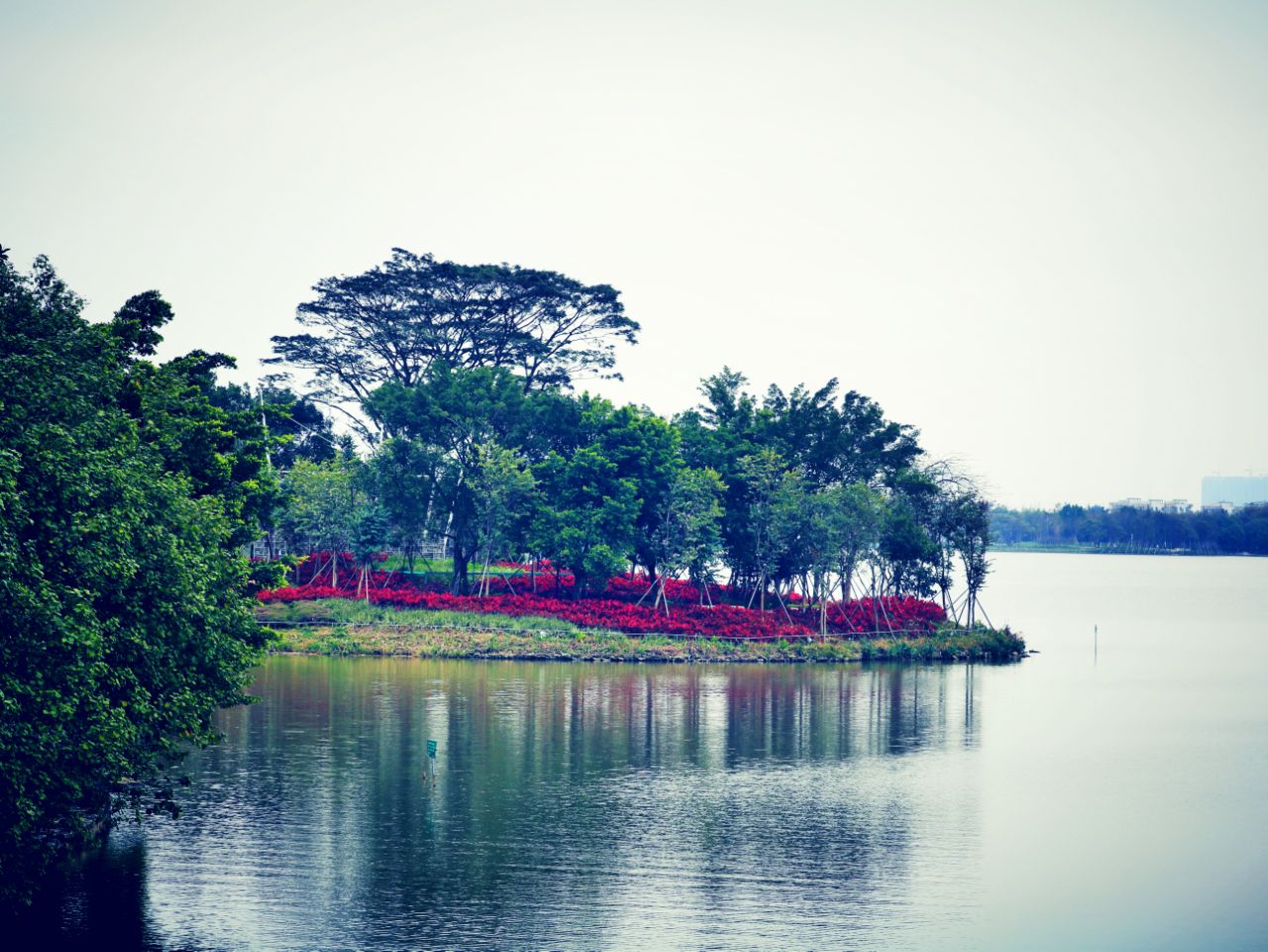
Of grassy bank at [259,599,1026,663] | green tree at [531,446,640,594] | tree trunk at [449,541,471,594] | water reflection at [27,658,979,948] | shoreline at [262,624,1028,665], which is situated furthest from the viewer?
tree trunk at [449,541,471,594]

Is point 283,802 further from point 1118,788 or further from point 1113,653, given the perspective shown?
point 1113,653

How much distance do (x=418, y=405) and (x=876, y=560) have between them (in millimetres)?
33507

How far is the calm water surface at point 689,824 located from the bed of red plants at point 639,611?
12029mm

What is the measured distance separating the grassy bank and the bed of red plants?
A: 1.15 m

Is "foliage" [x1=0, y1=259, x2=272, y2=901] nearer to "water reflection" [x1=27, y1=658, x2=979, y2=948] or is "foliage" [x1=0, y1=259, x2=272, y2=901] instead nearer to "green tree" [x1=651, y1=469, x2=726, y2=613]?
"water reflection" [x1=27, y1=658, x2=979, y2=948]

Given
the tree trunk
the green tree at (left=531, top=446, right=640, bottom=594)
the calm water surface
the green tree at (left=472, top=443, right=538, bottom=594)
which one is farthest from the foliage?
the tree trunk

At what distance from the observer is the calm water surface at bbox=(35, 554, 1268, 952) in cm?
2941

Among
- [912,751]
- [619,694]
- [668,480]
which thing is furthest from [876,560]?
[912,751]

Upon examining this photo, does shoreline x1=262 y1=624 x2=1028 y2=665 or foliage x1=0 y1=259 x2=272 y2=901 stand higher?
foliage x1=0 y1=259 x2=272 y2=901

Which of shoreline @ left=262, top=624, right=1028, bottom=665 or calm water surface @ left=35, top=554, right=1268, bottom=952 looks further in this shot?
shoreline @ left=262, top=624, right=1028, bottom=665

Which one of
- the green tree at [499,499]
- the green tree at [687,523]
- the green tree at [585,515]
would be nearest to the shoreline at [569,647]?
the green tree at [585,515]

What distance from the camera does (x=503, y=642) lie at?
7506cm

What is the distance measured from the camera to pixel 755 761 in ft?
154

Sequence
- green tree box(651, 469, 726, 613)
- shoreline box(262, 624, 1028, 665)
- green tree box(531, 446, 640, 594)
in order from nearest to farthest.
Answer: shoreline box(262, 624, 1028, 665) → green tree box(531, 446, 640, 594) → green tree box(651, 469, 726, 613)
